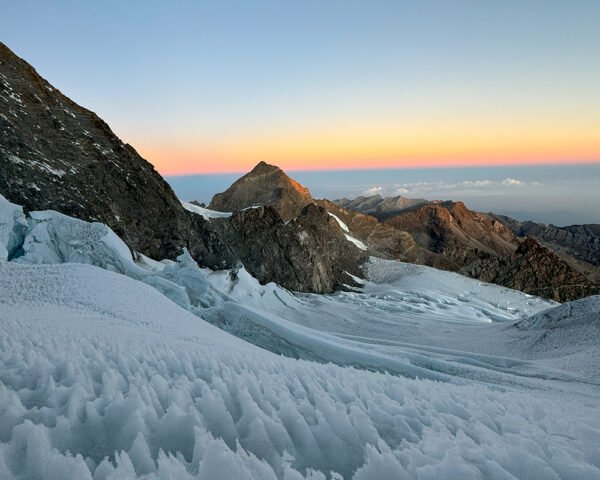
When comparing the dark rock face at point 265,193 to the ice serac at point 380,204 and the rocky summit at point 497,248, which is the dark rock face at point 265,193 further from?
the ice serac at point 380,204

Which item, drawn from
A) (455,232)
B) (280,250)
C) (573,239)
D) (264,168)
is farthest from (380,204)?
(280,250)

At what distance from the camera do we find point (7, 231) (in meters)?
14.8

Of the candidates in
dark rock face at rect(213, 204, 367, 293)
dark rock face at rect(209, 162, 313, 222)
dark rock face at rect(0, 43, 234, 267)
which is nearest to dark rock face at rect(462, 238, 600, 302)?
dark rock face at rect(213, 204, 367, 293)

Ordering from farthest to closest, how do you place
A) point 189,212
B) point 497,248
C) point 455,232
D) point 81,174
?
point 497,248 → point 455,232 → point 189,212 → point 81,174

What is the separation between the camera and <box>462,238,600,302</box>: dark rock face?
45719 millimetres

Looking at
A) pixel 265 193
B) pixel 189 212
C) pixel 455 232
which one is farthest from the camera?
pixel 455 232

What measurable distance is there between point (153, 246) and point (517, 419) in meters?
22.3

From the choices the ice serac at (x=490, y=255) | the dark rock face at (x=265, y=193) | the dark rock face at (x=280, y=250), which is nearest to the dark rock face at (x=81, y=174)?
the dark rock face at (x=280, y=250)

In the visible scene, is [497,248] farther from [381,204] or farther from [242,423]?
[242,423]

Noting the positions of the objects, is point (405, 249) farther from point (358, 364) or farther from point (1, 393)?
point (1, 393)

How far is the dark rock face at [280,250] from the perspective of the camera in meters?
31.8

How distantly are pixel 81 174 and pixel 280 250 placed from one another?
1606 cm

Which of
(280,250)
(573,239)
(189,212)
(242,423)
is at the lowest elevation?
(573,239)

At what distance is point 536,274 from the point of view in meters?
47.6
